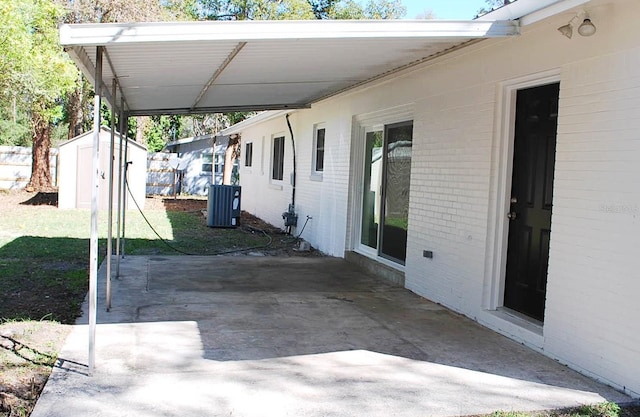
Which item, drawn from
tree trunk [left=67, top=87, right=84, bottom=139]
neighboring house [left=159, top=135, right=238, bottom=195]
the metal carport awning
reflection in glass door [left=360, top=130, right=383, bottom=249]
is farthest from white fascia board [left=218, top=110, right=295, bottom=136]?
neighboring house [left=159, top=135, right=238, bottom=195]

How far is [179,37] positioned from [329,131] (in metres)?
6.45

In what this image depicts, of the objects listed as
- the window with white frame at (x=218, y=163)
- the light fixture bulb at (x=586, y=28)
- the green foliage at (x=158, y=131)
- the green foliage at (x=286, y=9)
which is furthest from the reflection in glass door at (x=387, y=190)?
the green foliage at (x=158, y=131)

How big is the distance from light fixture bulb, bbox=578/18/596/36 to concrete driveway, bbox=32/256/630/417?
2.52 m

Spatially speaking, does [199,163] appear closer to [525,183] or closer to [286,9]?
[286,9]

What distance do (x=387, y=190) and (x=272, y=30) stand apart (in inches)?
175

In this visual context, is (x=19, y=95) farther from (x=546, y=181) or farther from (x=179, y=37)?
(x=546, y=181)

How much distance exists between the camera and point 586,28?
4.23 m

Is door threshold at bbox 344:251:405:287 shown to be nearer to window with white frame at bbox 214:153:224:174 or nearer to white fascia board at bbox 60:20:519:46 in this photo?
white fascia board at bbox 60:20:519:46

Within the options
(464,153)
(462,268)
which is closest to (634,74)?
(464,153)

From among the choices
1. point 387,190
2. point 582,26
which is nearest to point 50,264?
point 387,190

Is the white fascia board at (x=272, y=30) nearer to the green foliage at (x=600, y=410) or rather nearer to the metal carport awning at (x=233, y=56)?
the metal carport awning at (x=233, y=56)

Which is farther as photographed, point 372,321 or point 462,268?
point 462,268

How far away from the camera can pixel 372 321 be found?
5730mm

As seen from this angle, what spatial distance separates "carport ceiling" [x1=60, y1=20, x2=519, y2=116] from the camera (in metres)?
4.08
